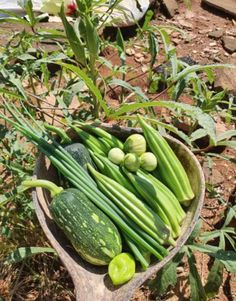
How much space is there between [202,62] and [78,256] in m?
2.31

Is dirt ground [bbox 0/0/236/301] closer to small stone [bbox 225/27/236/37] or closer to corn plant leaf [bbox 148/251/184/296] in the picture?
small stone [bbox 225/27/236/37]

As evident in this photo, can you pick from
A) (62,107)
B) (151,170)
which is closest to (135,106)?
(151,170)

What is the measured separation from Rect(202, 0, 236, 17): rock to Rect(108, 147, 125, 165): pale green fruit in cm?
279

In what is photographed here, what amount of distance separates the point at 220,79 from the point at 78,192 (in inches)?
72.2

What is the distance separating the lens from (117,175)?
4.48 feet

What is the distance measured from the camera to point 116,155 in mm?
1370

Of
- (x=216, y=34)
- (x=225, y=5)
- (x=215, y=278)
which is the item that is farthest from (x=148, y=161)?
(x=225, y=5)

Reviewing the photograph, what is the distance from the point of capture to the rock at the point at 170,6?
12.2 ft

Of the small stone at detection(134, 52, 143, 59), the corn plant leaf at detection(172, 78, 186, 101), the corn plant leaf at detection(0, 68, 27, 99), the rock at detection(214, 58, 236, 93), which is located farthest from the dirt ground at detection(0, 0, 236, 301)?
the corn plant leaf at detection(0, 68, 27, 99)

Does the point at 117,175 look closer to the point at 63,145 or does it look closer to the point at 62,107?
the point at 63,145

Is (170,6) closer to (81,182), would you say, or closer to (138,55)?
(138,55)

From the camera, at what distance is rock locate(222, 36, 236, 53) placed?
3.37m

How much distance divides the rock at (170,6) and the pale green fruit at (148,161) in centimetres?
A: 264

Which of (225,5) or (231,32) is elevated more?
(225,5)
